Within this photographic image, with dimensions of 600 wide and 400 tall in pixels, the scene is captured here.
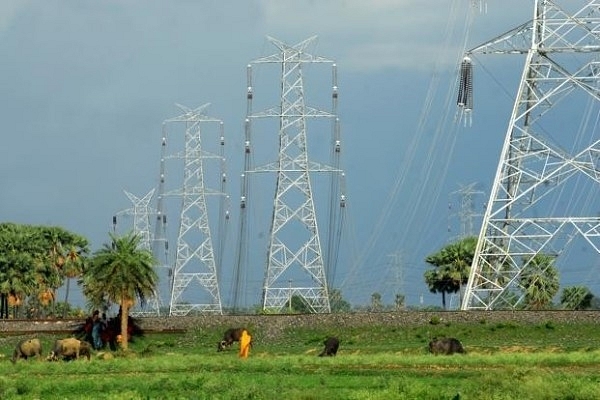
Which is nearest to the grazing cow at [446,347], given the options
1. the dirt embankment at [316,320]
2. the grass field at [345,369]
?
the grass field at [345,369]

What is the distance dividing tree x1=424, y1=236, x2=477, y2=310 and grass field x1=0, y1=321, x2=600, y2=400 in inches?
1538

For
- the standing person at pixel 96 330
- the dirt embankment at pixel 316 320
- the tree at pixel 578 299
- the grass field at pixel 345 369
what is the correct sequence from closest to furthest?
the grass field at pixel 345 369 < the standing person at pixel 96 330 < the dirt embankment at pixel 316 320 < the tree at pixel 578 299

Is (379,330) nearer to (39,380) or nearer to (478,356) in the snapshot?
(478,356)

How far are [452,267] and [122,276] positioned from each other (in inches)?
1788

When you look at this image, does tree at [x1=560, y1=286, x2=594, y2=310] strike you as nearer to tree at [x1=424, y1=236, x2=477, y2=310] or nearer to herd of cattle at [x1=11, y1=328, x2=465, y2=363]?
tree at [x1=424, y1=236, x2=477, y2=310]

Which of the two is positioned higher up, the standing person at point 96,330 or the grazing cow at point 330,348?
the standing person at point 96,330

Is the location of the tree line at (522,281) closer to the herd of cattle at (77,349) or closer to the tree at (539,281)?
the tree at (539,281)

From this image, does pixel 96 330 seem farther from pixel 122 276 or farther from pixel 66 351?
pixel 66 351

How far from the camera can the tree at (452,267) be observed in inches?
4407

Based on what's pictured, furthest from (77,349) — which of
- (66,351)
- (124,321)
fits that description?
(124,321)

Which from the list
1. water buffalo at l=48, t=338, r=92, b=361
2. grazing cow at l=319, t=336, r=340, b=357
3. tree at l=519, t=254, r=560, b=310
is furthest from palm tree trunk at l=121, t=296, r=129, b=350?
tree at l=519, t=254, r=560, b=310

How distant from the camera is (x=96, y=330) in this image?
70.5m

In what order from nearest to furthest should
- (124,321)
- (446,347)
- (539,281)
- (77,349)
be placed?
(446,347), (77,349), (124,321), (539,281)

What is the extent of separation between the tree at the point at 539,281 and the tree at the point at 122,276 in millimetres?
18094
